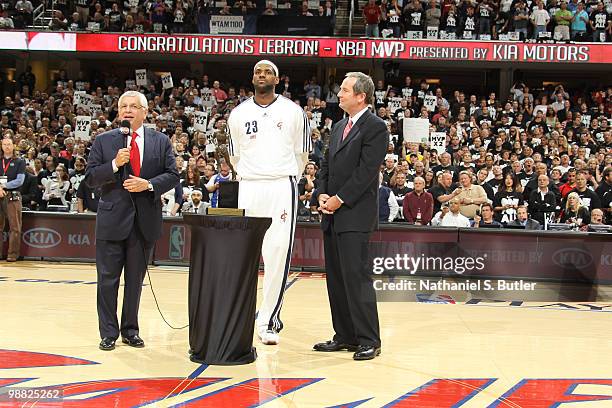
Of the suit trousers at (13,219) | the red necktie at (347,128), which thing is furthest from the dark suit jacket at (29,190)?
the red necktie at (347,128)

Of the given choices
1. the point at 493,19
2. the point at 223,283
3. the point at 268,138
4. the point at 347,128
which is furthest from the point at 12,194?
the point at 493,19

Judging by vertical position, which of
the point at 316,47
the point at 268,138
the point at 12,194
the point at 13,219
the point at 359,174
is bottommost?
the point at 13,219

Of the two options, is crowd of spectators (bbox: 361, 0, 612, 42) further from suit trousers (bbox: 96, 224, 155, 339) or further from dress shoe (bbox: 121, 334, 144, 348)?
dress shoe (bbox: 121, 334, 144, 348)

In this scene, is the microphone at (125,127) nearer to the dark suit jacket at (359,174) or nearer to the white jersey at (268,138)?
the white jersey at (268,138)

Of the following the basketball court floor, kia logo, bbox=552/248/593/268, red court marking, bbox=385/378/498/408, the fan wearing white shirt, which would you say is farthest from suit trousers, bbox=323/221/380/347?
the fan wearing white shirt

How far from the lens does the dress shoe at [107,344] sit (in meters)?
6.09

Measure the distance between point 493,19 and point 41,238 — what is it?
50.1 ft

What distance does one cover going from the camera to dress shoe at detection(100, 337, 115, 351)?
609 cm

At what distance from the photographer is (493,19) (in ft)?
74.3

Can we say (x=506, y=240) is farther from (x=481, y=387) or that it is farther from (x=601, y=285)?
(x=481, y=387)

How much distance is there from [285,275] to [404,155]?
1103 centimetres

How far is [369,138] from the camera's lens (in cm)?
615

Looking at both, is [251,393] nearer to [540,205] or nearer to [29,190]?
[540,205]

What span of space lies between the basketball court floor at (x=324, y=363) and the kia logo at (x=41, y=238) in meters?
4.13
